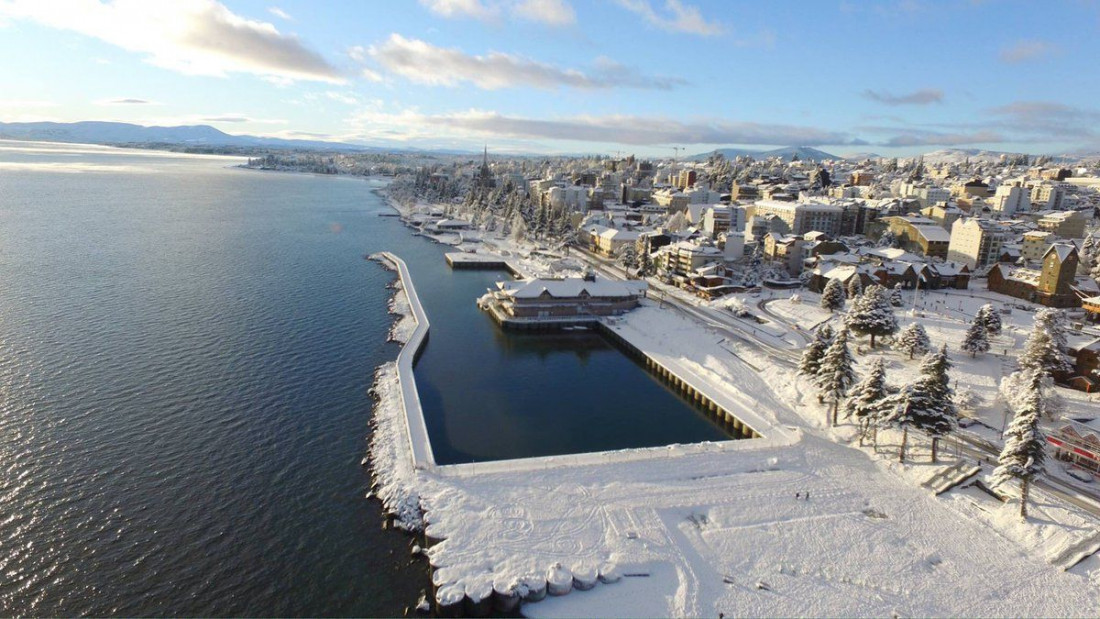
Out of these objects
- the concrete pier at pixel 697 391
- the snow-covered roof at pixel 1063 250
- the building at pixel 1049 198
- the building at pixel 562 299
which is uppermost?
the building at pixel 1049 198

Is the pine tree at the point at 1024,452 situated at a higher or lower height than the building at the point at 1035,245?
A: lower

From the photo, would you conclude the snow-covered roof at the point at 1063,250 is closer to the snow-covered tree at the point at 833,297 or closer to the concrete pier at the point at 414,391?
the snow-covered tree at the point at 833,297

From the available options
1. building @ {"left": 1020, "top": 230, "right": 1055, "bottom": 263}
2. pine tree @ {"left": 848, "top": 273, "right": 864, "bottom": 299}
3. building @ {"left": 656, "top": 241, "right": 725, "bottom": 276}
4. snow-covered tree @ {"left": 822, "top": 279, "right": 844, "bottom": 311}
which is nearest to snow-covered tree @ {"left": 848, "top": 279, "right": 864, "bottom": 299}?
pine tree @ {"left": 848, "top": 273, "right": 864, "bottom": 299}

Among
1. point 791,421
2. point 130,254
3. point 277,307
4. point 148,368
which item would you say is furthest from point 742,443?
point 130,254

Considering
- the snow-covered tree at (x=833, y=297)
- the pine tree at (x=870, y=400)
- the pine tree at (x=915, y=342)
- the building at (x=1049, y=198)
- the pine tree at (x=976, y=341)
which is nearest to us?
the pine tree at (x=870, y=400)

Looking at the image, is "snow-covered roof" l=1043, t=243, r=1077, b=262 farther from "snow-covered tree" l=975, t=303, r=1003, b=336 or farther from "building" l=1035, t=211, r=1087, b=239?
"building" l=1035, t=211, r=1087, b=239

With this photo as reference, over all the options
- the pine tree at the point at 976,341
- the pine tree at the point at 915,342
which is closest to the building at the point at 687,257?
the pine tree at the point at 915,342
